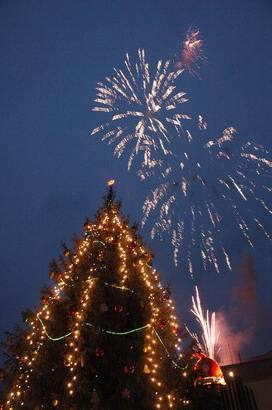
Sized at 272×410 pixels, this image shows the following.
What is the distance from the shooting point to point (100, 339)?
696 cm

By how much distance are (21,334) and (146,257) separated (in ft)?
12.1

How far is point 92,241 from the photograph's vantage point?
8.94 metres

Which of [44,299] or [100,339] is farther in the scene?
[44,299]

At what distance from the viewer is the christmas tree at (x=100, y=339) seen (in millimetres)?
6691

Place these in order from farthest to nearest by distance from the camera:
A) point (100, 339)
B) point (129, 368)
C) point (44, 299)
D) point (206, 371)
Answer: point (206, 371) < point (44, 299) < point (100, 339) < point (129, 368)

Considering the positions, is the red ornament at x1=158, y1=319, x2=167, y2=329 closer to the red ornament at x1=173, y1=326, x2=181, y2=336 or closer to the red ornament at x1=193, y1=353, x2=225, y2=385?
the red ornament at x1=173, y1=326, x2=181, y2=336

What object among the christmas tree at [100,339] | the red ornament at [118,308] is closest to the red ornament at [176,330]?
the christmas tree at [100,339]

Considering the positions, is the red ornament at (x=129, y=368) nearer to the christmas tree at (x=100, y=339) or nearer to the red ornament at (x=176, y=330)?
the christmas tree at (x=100, y=339)

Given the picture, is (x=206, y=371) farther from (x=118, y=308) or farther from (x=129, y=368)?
(x=118, y=308)

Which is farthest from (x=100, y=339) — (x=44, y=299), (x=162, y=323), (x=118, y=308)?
(x=44, y=299)

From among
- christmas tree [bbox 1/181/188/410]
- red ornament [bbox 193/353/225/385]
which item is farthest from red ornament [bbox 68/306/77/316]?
red ornament [bbox 193/353/225/385]

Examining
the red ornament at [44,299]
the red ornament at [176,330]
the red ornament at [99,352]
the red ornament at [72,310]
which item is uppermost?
the red ornament at [44,299]

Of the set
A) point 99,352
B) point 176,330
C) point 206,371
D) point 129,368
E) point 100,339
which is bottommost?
point 129,368

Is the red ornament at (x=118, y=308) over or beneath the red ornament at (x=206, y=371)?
over
